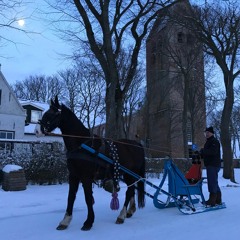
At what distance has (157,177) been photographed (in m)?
Answer: 22.0

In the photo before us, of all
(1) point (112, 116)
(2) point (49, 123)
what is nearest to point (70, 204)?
(2) point (49, 123)

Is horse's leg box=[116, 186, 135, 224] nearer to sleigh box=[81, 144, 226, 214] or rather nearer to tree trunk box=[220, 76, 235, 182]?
sleigh box=[81, 144, 226, 214]

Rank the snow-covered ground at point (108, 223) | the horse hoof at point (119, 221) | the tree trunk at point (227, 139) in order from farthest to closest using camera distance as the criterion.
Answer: the tree trunk at point (227, 139)
the horse hoof at point (119, 221)
the snow-covered ground at point (108, 223)

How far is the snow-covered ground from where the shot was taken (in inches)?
260

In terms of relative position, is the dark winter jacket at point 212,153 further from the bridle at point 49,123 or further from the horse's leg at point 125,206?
the bridle at point 49,123

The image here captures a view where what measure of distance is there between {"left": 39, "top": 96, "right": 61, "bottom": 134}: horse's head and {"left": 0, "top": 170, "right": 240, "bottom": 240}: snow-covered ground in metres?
1.97

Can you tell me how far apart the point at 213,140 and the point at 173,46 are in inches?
941

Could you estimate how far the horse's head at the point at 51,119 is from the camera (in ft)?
24.0

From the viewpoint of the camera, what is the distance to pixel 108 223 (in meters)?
7.71

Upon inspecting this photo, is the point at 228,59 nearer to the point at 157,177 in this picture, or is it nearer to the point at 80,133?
the point at 157,177

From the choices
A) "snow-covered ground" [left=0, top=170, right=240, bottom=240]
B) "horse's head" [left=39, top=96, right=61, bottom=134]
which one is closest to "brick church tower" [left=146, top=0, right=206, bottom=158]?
"snow-covered ground" [left=0, top=170, right=240, bottom=240]

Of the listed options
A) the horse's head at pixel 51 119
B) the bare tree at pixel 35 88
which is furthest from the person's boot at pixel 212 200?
the bare tree at pixel 35 88

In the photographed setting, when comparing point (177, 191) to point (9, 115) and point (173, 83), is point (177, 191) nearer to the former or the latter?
point (9, 115)

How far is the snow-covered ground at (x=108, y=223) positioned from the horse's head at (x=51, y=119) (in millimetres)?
1975
